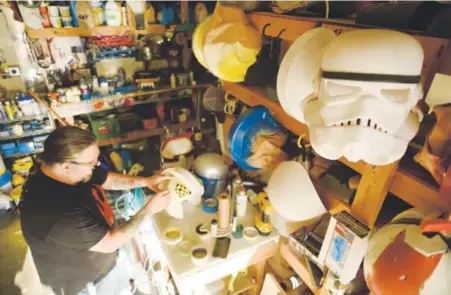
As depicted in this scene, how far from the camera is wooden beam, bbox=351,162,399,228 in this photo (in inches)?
32.8

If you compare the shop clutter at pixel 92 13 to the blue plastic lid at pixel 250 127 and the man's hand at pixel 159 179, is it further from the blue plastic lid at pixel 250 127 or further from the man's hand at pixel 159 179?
the blue plastic lid at pixel 250 127

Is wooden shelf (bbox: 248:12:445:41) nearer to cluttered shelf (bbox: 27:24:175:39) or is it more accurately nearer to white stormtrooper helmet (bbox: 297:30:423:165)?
white stormtrooper helmet (bbox: 297:30:423:165)

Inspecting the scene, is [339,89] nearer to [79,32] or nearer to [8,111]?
[79,32]

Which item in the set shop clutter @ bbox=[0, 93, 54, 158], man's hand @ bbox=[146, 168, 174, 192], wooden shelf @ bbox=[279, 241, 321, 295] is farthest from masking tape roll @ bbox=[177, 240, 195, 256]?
shop clutter @ bbox=[0, 93, 54, 158]

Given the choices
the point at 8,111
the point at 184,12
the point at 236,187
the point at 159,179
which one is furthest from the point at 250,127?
the point at 8,111

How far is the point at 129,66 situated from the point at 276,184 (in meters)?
2.63

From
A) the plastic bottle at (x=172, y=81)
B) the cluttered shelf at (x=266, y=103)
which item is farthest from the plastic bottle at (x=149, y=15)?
the cluttered shelf at (x=266, y=103)

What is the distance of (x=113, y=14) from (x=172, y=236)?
2.26m

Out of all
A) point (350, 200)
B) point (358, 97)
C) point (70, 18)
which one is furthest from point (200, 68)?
point (358, 97)

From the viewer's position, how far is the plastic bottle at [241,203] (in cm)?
153

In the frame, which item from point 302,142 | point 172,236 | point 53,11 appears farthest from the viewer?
point 53,11

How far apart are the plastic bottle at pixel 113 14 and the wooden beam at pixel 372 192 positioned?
2692mm

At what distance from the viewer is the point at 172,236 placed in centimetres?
145

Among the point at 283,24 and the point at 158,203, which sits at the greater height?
the point at 283,24
